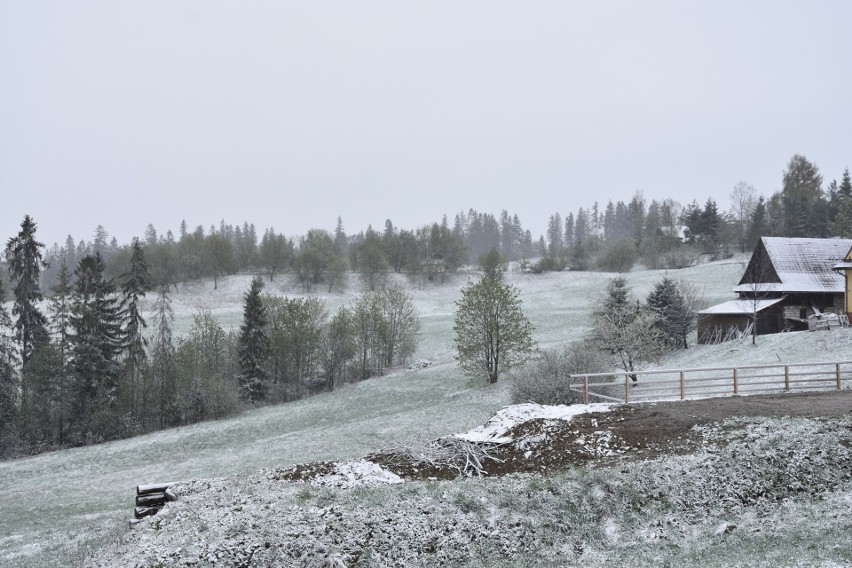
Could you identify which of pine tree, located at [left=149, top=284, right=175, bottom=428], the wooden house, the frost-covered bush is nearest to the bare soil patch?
the frost-covered bush

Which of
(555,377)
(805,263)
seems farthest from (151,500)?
(805,263)

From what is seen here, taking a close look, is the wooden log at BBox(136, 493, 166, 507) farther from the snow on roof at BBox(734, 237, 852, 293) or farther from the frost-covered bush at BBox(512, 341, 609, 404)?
the snow on roof at BBox(734, 237, 852, 293)

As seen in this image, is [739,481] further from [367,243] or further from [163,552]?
[367,243]

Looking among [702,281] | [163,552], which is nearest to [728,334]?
[702,281]

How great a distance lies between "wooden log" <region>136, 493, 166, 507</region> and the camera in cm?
1120

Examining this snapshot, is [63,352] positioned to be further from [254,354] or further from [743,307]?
[743,307]

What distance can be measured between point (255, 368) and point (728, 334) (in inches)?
1472

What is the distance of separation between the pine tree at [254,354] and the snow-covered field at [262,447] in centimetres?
516

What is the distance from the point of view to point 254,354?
45688 millimetres

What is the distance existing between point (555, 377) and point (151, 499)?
22.1 meters

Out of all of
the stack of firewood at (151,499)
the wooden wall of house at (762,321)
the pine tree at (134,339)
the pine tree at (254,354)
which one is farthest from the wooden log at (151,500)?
the wooden wall of house at (762,321)

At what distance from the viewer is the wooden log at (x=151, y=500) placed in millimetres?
11195

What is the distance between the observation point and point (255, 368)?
149 feet

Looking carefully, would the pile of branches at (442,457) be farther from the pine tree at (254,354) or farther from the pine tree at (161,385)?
the pine tree at (254,354)
